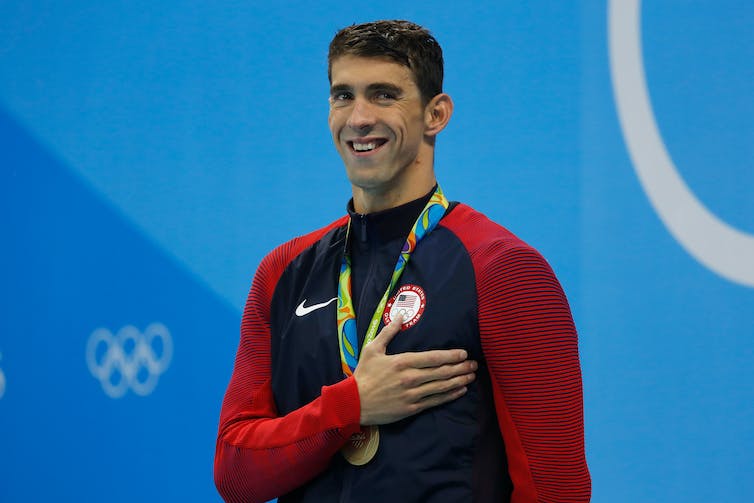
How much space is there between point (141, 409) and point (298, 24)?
1.57 m

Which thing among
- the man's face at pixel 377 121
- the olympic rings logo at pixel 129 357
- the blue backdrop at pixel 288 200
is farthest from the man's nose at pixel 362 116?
the olympic rings logo at pixel 129 357

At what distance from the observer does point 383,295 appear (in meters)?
1.83

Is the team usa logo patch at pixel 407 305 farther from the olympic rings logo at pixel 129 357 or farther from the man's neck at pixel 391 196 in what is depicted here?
the olympic rings logo at pixel 129 357

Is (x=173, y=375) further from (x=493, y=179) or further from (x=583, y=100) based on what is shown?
(x=583, y=100)

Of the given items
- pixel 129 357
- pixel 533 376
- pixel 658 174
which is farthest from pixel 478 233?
pixel 129 357

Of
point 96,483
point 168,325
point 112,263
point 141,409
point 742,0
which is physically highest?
point 742,0

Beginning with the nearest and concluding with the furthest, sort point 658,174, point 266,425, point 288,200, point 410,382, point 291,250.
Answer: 1. point 410,382
2. point 266,425
3. point 291,250
4. point 658,174
5. point 288,200

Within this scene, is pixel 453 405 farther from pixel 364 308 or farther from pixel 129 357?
pixel 129 357

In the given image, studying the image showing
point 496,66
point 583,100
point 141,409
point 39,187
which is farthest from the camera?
point 39,187

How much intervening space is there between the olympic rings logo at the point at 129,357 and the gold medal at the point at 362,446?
195cm

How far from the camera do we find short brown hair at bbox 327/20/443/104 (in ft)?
6.13

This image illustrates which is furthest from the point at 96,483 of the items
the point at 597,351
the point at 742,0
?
the point at 742,0

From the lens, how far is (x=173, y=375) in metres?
3.54

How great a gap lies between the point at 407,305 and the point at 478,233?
0.67 feet
